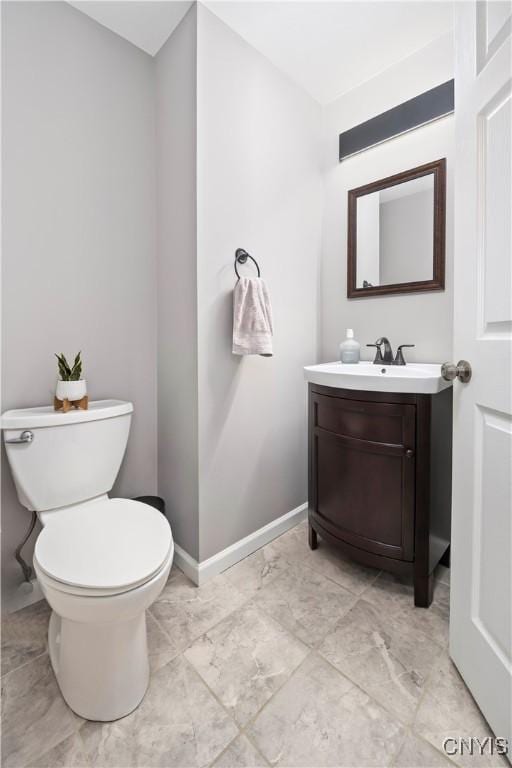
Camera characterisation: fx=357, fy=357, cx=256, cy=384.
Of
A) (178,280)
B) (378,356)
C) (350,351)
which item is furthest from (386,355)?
(178,280)

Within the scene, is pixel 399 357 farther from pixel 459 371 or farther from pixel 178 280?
pixel 178 280

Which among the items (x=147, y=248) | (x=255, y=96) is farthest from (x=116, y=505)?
(x=255, y=96)

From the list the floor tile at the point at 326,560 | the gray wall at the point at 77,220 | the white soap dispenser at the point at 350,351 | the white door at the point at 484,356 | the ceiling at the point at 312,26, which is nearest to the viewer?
the white door at the point at 484,356

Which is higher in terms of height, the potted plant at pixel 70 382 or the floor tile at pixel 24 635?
the potted plant at pixel 70 382

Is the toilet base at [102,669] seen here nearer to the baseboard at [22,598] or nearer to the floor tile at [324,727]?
the floor tile at [324,727]

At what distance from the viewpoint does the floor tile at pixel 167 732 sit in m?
0.87

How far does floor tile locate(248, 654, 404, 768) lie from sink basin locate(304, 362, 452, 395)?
0.92 meters

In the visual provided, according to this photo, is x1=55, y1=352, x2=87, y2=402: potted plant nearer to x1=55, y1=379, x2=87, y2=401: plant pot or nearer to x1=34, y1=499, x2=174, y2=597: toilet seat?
x1=55, y1=379, x2=87, y2=401: plant pot

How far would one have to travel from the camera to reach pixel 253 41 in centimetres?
156

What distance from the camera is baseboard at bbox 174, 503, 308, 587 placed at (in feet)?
4.93

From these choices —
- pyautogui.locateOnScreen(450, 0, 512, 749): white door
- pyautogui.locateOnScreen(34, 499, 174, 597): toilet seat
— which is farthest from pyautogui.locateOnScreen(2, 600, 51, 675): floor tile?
pyautogui.locateOnScreen(450, 0, 512, 749): white door

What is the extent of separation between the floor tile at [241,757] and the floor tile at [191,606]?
0.35m

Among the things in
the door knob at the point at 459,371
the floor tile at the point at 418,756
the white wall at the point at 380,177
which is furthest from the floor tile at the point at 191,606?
the white wall at the point at 380,177

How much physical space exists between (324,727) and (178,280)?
1.56 metres
